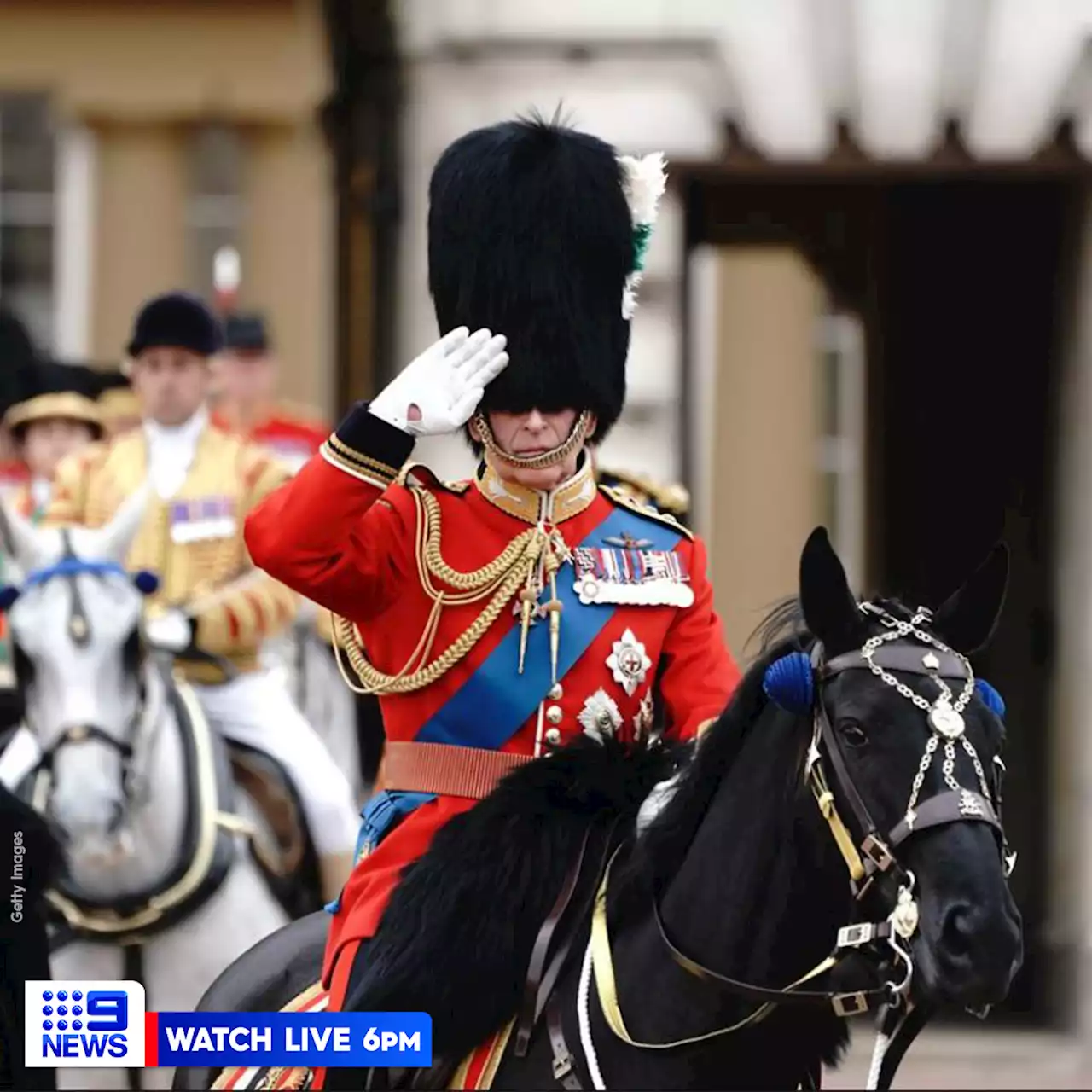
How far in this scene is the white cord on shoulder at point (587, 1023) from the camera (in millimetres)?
3943

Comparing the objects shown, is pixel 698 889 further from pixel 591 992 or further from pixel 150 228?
pixel 150 228

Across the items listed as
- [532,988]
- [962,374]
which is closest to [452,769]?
[532,988]

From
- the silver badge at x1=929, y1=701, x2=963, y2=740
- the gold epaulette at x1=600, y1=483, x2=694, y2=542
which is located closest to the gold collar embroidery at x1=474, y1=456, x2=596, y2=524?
the gold epaulette at x1=600, y1=483, x2=694, y2=542

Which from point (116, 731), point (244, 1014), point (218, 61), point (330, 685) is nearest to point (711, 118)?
point (330, 685)

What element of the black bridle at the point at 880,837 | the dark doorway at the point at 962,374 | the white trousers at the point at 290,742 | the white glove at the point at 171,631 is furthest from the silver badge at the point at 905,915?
the dark doorway at the point at 962,374

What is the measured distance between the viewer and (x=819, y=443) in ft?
40.3

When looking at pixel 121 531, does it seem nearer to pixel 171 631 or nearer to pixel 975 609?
pixel 171 631

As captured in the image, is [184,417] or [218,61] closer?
[184,417]

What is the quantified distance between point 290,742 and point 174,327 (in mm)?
1174

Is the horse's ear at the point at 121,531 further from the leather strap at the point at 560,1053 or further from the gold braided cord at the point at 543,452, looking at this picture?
the leather strap at the point at 560,1053

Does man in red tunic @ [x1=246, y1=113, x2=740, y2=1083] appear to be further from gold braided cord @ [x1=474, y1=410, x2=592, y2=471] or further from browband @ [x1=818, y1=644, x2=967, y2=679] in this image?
browband @ [x1=818, y1=644, x2=967, y2=679]

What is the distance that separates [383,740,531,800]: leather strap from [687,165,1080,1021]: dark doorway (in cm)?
559

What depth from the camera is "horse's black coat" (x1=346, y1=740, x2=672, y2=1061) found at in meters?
4.01

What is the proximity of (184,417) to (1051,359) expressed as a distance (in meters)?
3.90
